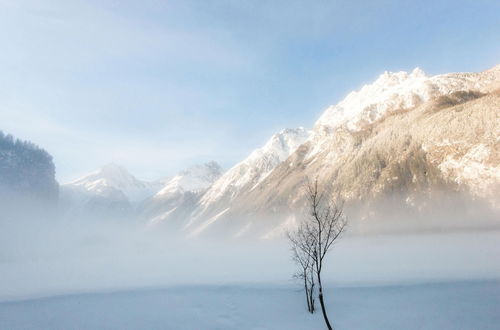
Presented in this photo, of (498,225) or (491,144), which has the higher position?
(491,144)

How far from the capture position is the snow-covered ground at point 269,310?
32.8 metres

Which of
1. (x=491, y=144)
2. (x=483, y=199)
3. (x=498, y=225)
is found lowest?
(x=498, y=225)

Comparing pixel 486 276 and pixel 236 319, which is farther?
pixel 486 276

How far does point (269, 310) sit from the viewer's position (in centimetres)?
4031

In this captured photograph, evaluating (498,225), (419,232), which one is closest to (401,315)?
(498,225)

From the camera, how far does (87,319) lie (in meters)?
37.7

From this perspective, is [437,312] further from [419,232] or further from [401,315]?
[419,232]

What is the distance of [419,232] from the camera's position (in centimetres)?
19750

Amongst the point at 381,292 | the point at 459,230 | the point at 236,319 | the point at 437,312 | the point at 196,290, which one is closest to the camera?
the point at 437,312

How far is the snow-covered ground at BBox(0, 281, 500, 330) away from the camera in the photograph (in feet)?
108

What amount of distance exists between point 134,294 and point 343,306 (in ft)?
122

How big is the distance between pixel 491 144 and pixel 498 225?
62886 mm

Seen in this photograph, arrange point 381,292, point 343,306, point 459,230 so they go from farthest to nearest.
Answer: point 459,230
point 381,292
point 343,306

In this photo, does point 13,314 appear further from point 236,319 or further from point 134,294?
point 236,319
